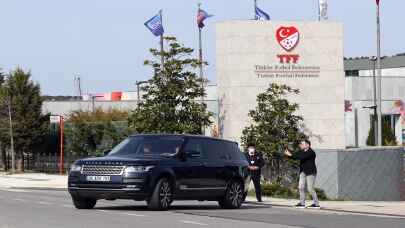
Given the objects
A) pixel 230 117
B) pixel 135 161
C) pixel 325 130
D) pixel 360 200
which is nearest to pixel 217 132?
pixel 230 117

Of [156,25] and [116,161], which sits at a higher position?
[156,25]

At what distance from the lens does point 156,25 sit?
50.8 metres

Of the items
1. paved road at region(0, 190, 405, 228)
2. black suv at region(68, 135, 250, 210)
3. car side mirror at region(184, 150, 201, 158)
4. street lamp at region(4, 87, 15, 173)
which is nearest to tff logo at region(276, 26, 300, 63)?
black suv at region(68, 135, 250, 210)

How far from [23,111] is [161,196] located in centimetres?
3889

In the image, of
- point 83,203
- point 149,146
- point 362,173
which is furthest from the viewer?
point 362,173

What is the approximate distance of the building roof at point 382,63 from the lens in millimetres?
102188

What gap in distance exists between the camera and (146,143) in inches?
886

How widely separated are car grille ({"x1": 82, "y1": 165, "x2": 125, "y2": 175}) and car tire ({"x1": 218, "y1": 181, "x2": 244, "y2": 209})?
363cm

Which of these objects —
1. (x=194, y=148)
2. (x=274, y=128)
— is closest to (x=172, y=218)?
(x=194, y=148)

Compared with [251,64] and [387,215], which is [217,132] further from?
[387,215]

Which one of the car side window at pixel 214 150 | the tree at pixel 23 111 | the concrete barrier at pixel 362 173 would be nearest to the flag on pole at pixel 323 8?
the concrete barrier at pixel 362 173

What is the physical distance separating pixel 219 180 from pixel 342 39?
62.9ft

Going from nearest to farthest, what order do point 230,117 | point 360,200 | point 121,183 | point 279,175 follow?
point 121,183 < point 360,200 < point 279,175 < point 230,117

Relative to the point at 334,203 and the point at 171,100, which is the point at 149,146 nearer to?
the point at 334,203
